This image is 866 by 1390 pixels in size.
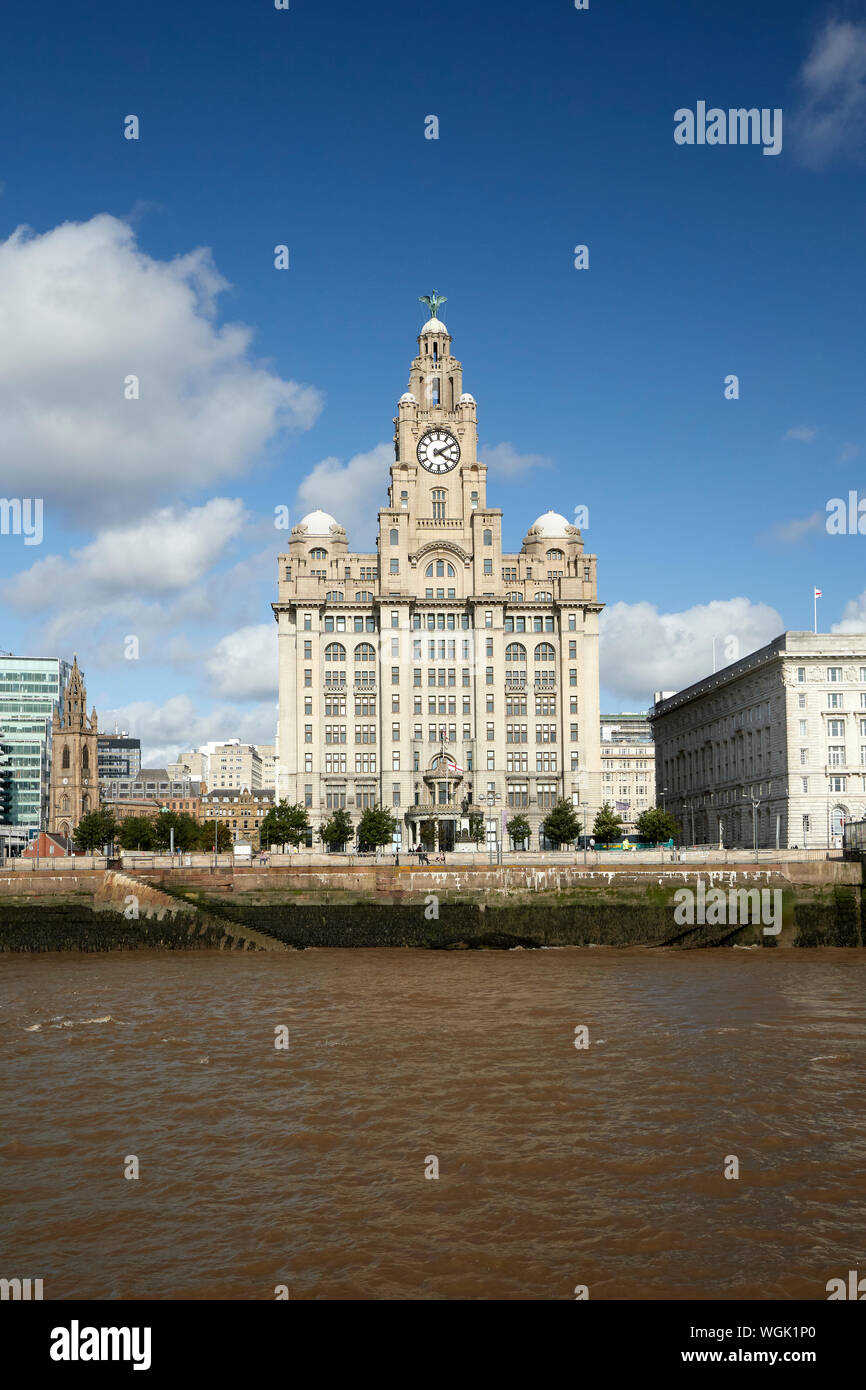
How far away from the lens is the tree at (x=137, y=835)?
123 m

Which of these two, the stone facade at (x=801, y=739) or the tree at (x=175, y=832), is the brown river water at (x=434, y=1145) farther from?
the tree at (x=175, y=832)

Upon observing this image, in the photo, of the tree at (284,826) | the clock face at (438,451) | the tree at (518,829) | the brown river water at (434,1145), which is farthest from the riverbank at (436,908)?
the clock face at (438,451)

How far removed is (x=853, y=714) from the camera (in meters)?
98.2

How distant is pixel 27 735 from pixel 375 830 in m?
119

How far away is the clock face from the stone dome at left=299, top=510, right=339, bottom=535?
12.2 metres

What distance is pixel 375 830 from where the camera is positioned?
326 ft

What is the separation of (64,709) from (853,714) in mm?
136912

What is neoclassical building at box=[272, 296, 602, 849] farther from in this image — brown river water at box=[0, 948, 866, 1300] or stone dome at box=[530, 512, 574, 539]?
brown river water at box=[0, 948, 866, 1300]

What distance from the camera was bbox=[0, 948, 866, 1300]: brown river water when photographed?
45.1 feet

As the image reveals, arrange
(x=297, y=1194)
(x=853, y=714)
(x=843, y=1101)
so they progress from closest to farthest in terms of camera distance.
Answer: (x=297, y=1194), (x=843, y=1101), (x=853, y=714)

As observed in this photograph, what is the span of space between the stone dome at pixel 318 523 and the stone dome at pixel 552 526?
23.1 meters

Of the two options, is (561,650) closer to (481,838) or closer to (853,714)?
(481,838)

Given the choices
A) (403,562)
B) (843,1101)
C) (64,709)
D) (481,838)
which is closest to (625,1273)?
(843,1101)

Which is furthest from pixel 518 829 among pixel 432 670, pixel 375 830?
pixel 432 670
